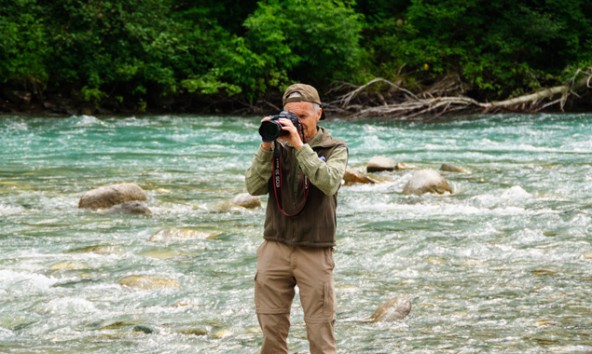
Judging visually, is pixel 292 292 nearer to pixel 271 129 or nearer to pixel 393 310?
pixel 271 129

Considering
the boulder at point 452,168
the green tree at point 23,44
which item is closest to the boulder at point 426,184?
the boulder at point 452,168

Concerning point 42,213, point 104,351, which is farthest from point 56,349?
point 42,213

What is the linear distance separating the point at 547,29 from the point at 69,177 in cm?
1737

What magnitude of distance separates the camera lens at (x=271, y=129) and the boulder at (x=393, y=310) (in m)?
2.25

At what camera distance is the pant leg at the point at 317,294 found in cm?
384

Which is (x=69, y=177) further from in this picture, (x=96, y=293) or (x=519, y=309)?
(x=519, y=309)

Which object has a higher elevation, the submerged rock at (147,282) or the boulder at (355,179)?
the submerged rock at (147,282)

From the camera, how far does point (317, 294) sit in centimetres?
383

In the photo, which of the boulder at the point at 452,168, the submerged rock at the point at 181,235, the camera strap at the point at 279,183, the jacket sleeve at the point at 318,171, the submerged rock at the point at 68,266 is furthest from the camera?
the boulder at the point at 452,168

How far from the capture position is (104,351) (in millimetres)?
5035

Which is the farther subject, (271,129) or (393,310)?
(393,310)

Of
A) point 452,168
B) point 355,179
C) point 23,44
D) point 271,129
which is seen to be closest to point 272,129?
point 271,129

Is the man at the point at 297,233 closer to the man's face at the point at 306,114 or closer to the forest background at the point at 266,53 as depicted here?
the man's face at the point at 306,114

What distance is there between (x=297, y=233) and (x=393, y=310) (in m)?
2.03
